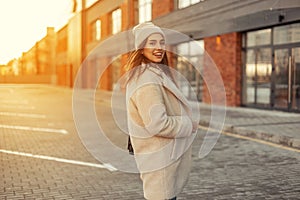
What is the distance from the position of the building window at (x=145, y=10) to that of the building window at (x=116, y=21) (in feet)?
14.3

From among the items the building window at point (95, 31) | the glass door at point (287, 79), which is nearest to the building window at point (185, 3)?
the glass door at point (287, 79)

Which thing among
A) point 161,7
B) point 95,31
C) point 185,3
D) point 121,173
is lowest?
point 121,173

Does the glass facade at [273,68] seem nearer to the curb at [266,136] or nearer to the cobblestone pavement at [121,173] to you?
the curb at [266,136]

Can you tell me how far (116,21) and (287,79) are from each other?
20392 millimetres

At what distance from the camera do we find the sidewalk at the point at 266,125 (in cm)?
924

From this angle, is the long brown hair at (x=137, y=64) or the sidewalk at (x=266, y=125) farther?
the sidewalk at (x=266, y=125)

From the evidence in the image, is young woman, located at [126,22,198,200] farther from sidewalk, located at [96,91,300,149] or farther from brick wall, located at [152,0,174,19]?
brick wall, located at [152,0,174,19]

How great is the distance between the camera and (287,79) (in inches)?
567

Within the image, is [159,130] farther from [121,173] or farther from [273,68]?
[273,68]

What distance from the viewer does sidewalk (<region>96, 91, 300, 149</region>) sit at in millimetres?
9242

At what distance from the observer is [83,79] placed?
41750 millimetres

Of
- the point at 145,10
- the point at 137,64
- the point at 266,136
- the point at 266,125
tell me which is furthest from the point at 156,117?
the point at 145,10

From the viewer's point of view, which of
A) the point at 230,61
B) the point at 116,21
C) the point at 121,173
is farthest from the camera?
the point at 116,21

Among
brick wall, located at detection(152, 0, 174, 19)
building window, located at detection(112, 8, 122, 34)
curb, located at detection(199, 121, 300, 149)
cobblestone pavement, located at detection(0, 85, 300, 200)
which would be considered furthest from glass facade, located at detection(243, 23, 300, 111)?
building window, located at detection(112, 8, 122, 34)
